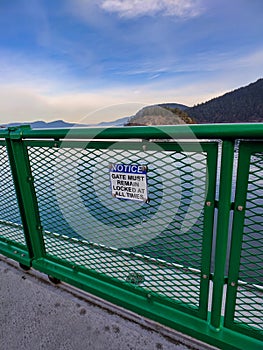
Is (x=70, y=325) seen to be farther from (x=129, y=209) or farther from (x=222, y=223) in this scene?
(x=222, y=223)

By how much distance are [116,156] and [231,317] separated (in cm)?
101

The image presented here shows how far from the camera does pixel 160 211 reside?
3.99 feet

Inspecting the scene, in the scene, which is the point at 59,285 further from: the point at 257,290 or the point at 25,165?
the point at 257,290

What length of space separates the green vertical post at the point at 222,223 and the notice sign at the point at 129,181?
35cm

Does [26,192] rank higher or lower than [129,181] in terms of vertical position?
lower

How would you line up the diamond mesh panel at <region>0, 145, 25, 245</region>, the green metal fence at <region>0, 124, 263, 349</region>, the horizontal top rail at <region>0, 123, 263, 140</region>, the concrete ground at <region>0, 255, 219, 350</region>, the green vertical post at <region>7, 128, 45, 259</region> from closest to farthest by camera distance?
the horizontal top rail at <region>0, 123, 263, 140</region> → the green metal fence at <region>0, 124, 263, 349</region> → the concrete ground at <region>0, 255, 219, 350</region> → the green vertical post at <region>7, 128, 45, 259</region> → the diamond mesh panel at <region>0, 145, 25, 245</region>

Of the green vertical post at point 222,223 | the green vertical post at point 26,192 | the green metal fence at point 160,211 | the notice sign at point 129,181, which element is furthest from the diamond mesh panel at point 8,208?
the green vertical post at point 222,223

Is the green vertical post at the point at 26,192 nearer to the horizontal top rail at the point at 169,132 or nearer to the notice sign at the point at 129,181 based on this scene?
the horizontal top rail at the point at 169,132

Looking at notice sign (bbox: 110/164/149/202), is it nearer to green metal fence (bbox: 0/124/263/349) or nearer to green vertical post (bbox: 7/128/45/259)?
green metal fence (bbox: 0/124/263/349)

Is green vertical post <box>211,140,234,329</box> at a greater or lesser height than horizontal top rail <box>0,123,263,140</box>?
lesser

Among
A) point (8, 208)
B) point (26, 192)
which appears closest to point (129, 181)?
point (26, 192)

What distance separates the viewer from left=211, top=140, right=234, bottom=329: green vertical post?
931 millimetres

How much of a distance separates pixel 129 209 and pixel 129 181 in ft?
0.76

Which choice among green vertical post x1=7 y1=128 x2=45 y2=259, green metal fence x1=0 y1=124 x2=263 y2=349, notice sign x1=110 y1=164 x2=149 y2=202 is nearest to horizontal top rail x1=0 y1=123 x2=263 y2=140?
green metal fence x1=0 y1=124 x2=263 y2=349
